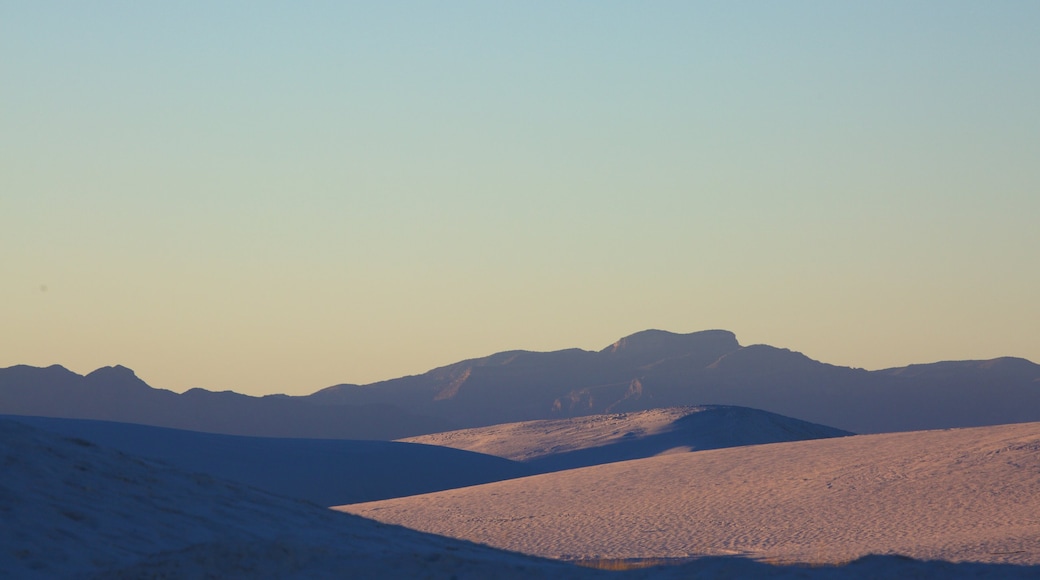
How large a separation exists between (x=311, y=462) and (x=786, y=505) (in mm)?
22482

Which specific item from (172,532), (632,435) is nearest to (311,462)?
(632,435)

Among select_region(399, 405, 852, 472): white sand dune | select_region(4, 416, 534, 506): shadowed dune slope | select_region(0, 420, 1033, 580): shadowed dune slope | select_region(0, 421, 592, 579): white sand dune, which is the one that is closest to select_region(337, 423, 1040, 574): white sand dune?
select_region(0, 420, 1033, 580): shadowed dune slope

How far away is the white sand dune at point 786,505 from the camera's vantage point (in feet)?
68.2

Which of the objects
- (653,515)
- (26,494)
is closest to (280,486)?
(653,515)

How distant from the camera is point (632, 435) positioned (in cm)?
5481

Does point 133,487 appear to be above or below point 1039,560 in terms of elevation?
above

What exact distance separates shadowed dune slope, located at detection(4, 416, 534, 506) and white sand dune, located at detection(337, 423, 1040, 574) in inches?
367

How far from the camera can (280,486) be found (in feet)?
133

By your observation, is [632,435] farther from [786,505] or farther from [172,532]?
[172,532]

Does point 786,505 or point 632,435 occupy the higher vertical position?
point 632,435

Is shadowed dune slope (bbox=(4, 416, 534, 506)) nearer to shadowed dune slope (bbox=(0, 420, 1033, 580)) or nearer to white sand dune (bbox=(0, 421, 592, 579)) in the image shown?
white sand dune (bbox=(0, 421, 592, 579))

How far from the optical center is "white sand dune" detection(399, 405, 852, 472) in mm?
51438

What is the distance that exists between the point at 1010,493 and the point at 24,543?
17607 mm

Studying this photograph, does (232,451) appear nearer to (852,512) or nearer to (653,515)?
(653,515)
